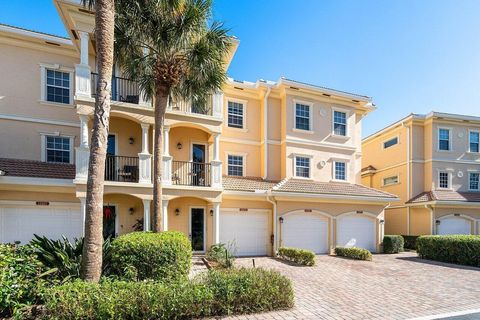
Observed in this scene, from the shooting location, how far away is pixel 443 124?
70.9 ft

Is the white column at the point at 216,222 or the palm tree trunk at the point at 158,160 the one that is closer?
the palm tree trunk at the point at 158,160

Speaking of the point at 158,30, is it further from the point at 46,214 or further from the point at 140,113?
the point at 46,214

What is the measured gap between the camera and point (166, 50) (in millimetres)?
10156

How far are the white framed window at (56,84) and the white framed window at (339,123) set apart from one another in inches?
649

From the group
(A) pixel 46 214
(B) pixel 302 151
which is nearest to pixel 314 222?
(B) pixel 302 151

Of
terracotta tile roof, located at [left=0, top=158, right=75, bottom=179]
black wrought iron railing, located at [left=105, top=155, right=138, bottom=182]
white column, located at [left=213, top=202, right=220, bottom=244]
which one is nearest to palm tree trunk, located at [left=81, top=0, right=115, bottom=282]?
black wrought iron railing, located at [left=105, top=155, right=138, bottom=182]

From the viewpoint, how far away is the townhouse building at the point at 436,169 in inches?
810

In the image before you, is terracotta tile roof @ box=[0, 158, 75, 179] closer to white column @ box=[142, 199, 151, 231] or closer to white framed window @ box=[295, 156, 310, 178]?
white column @ box=[142, 199, 151, 231]

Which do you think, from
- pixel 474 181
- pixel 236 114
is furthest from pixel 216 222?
pixel 474 181

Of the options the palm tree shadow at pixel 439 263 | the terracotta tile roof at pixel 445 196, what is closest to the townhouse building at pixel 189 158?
the palm tree shadow at pixel 439 263

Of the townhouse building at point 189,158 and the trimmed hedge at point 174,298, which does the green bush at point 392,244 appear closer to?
the townhouse building at point 189,158

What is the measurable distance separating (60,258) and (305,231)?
1269 centimetres

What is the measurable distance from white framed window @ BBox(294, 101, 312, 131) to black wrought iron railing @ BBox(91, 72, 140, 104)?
1005 centimetres

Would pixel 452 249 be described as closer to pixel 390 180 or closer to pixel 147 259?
pixel 390 180
